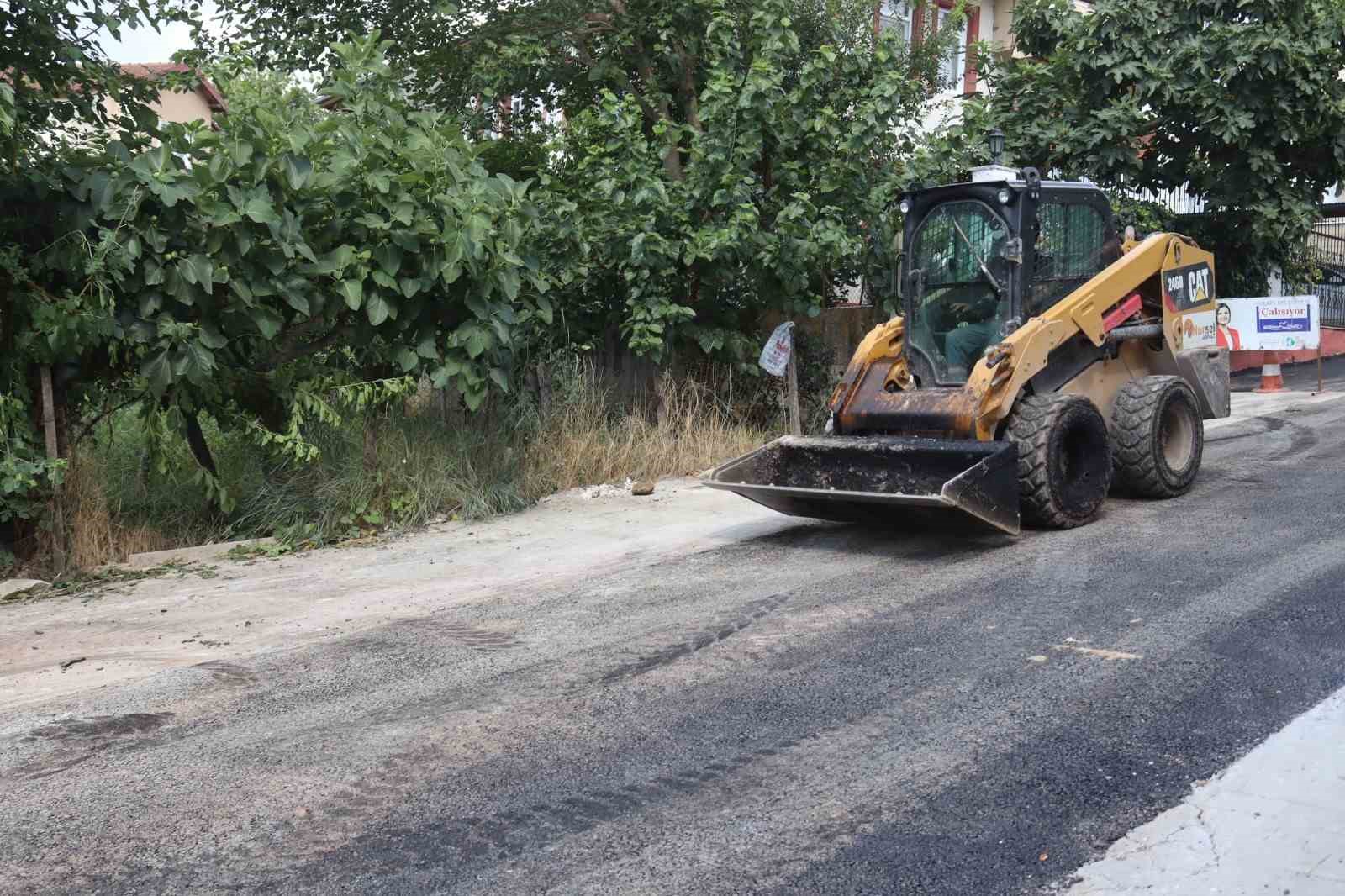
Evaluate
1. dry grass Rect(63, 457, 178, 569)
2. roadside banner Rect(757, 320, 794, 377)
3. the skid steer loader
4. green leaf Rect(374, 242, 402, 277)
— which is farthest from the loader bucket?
dry grass Rect(63, 457, 178, 569)

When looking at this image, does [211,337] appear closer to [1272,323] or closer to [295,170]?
[295,170]

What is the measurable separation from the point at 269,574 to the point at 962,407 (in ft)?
15.6

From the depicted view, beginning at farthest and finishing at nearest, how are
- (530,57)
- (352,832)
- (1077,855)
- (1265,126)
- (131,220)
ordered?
(1265,126), (530,57), (131,220), (352,832), (1077,855)

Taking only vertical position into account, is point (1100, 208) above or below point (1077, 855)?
above

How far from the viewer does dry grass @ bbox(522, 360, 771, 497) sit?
37.6 feet

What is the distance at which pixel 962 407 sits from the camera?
8.73m

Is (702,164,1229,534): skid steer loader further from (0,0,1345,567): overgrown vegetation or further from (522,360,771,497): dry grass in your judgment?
(522,360,771,497): dry grass

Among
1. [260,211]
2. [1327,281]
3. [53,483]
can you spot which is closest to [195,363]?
[260,211]

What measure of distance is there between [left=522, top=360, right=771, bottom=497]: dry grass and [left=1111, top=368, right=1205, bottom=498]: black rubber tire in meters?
3.96

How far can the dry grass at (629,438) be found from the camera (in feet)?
37.6

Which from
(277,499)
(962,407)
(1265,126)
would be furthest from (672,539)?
(1265,126)

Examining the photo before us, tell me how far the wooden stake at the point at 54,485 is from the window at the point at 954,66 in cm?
1350

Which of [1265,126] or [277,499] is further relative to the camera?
[1265,126]

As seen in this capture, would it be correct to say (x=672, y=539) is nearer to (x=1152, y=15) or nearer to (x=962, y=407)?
(x=962, y=407)
